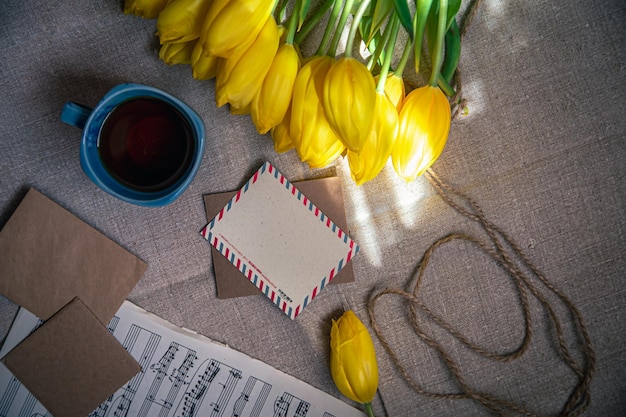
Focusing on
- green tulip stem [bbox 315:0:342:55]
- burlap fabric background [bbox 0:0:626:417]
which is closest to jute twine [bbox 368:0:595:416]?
burlap fabric background [bbox 0:0:626:417]

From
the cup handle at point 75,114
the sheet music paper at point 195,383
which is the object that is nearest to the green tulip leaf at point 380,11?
the cup handle at point 75,114

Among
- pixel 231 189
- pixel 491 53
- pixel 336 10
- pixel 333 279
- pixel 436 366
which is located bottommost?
pixel 436 366

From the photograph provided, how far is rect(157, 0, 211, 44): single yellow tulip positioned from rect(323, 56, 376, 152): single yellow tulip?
15 cm

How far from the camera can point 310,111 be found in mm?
560

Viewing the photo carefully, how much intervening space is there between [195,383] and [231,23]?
1.52ft

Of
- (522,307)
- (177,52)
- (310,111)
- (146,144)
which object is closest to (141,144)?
(146,144)

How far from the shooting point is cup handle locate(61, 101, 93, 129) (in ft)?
1.94

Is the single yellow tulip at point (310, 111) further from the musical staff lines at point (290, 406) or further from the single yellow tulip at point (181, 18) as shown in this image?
the musical staff lines at point (290, 406)

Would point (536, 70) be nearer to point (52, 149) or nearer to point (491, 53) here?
point (491, 53)

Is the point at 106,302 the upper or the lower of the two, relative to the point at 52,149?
lower

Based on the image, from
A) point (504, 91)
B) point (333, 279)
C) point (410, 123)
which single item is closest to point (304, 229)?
point (333, 279)

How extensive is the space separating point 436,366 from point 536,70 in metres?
0.42

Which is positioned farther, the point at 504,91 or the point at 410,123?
the point at 504,91

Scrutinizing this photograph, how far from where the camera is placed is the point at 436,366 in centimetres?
72
